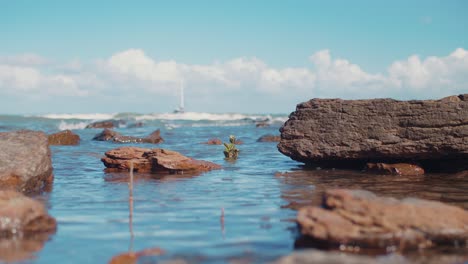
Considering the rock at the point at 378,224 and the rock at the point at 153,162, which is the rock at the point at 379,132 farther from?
the rock at the point at 378,224

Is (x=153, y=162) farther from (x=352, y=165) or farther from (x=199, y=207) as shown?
(x=199, y=207)

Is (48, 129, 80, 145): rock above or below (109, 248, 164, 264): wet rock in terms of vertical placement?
above

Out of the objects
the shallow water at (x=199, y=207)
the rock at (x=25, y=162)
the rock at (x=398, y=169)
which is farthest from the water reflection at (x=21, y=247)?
the rock at (x=398, y=169)

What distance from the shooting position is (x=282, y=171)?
14.1 m

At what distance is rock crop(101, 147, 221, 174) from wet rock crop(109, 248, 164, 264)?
7.77 metres

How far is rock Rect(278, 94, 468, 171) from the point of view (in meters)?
12.6

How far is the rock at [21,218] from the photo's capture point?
6.63 meters

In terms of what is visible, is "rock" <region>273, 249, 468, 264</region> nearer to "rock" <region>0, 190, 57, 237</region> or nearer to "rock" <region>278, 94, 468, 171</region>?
"rock" <region>0, 190, 57, 237</region>

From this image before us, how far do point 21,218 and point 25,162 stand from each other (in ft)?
13.0

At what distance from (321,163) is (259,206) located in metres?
6.39

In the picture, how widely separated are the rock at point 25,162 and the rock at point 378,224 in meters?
6.04

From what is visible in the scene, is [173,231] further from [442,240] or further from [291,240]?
[442,240]

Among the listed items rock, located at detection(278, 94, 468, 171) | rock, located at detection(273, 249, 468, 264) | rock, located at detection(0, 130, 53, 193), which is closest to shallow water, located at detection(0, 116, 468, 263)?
rock, located at detection(273, 249, 468, 264)

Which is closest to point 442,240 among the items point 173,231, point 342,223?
point 342,223
